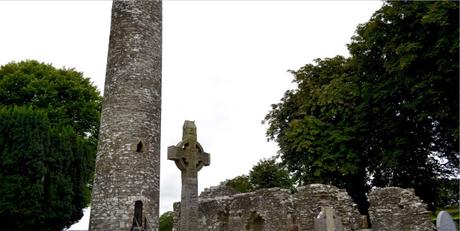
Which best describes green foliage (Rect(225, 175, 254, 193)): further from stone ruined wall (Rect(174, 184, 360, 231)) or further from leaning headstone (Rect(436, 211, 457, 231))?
leaning headstone (Rect(436, 211, 457, 231))

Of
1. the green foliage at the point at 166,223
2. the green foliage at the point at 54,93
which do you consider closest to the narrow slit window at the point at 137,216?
the green foliage at the point at 54,93

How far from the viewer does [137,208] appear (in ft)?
48.0

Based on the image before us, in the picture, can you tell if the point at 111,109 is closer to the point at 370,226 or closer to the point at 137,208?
the point at 137,208

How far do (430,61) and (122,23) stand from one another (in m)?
10.6

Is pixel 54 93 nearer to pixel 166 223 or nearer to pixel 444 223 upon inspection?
pixel 444 223

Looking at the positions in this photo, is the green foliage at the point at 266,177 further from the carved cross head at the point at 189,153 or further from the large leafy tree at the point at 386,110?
the carved cross head at the point at 189,153

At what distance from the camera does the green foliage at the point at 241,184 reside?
108 feet

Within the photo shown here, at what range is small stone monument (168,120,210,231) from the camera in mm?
8820

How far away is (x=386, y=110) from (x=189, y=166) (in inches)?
449

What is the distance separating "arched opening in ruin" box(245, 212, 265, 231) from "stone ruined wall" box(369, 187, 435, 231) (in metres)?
3.87

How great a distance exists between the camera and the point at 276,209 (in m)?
16.9

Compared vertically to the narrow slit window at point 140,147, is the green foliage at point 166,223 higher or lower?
higher

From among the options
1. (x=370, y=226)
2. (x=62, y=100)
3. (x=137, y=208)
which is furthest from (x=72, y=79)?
(x=370, y=226)

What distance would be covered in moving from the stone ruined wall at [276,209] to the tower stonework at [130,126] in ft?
12.3
